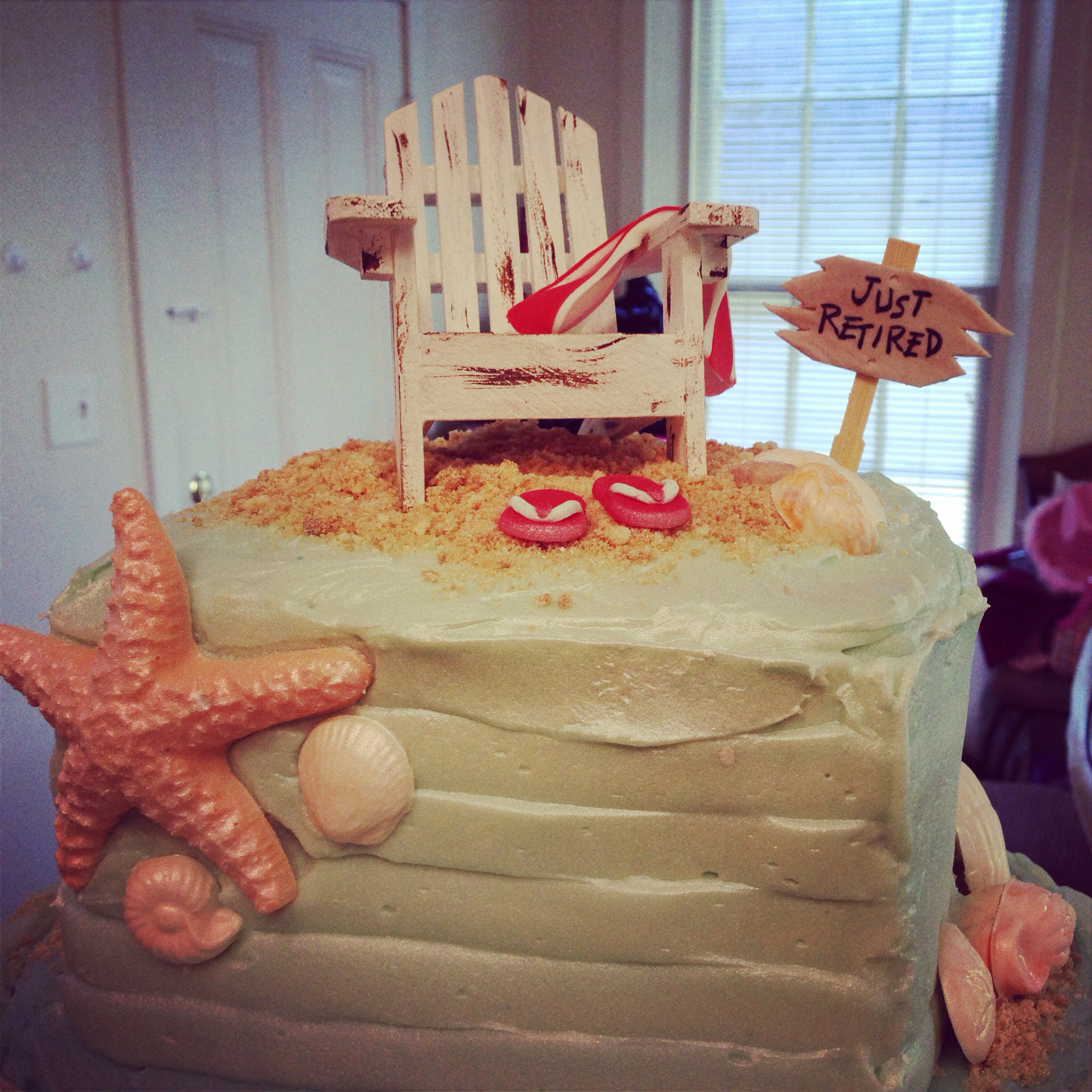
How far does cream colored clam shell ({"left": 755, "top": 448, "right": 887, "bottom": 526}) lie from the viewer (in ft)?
3.55

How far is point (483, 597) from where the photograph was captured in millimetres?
929

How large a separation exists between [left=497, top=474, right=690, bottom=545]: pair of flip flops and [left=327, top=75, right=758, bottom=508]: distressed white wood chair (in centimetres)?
12

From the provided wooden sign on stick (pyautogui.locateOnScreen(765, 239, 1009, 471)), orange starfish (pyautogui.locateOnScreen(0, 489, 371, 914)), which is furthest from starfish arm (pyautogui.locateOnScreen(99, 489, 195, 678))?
wooden sign on stick (pyautogui.locateOnScreen(765, 239, 1009, 471))

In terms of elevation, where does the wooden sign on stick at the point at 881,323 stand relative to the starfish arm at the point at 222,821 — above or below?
above

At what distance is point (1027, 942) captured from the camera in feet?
3.69

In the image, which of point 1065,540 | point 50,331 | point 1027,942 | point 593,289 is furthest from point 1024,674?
point 50,331

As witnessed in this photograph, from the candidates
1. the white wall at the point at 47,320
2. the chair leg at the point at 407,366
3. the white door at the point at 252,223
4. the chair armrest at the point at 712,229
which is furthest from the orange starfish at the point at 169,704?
the white door at the point at 252,223

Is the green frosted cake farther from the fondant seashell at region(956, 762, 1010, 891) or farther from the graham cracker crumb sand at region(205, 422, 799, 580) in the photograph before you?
the fondant seashell at region(956, 762, 1010, 891)

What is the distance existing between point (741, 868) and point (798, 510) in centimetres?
39

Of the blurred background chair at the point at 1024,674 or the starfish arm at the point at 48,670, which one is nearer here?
the starfish arm at the point at 48,670

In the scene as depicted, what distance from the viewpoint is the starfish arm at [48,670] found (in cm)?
94

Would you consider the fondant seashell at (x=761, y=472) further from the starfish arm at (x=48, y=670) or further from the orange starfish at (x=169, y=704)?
the starfish arm at (x=48, y=670)

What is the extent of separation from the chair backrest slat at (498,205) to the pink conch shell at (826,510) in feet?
1.43

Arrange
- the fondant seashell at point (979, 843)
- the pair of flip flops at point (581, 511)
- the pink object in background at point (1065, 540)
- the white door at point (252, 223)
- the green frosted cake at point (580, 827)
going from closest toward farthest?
the green frosted cake at point (580, 827) < the pair of flip flops at point (581, 511) < the fondant seashell at point (979, 843) < the white door at point (252, 223) < the pink object in background at point (1065, 540)
